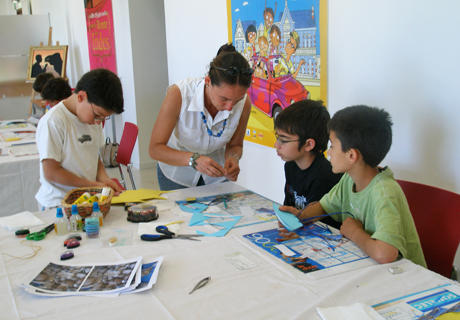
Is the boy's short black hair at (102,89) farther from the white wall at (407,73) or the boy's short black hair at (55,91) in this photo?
the boy's short black hair at (55,91)

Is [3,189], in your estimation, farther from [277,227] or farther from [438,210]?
[438,210]

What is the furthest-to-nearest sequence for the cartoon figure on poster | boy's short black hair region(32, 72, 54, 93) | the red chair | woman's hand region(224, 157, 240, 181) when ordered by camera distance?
boy's short black hair region(32, 72, 54, 93), the red chair, the cartoon figure on poster, woman's hand region(224, 157, 240, 181)

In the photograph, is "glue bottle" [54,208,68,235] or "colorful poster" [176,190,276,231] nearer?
"glue bottle" [54,208,68,235]

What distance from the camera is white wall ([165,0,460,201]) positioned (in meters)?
1.78

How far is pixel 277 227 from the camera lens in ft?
4.98

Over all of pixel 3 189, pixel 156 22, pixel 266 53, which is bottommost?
pixel 3 189

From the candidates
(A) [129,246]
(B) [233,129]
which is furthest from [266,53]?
(A) [129,246]

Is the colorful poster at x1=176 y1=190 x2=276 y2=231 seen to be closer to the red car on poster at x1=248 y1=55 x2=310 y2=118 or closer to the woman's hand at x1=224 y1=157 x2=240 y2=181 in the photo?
the woman's hand at x1=224 y1=157 x2=240 y2=181

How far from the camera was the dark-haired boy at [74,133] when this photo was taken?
1.91 metres

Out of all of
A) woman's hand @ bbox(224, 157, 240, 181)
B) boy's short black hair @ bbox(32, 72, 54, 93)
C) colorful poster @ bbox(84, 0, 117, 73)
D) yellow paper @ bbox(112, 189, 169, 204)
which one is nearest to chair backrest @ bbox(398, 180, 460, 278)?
woman's hand @ bbox(224, 157, 240, 181)

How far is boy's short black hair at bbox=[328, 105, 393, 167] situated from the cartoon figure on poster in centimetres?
105

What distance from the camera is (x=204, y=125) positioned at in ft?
6.63

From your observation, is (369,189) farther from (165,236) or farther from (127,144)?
(127,144)

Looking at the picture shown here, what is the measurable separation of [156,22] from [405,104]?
13.5ft
